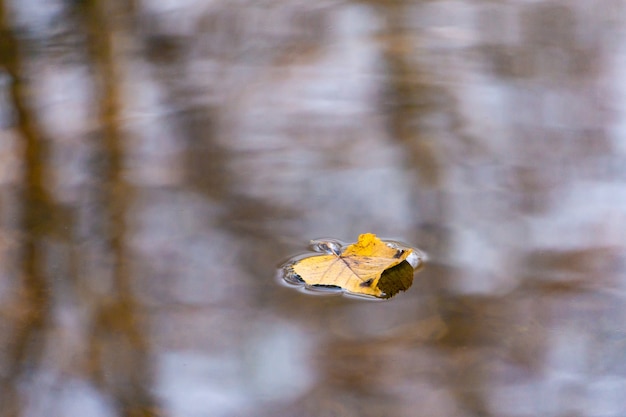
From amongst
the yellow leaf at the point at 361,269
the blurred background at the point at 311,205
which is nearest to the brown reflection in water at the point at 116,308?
the blurred background at the point at 311,205

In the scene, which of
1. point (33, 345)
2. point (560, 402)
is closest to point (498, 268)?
point (560, 402)

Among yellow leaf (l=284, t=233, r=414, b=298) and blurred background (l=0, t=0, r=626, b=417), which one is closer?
blurred background (l=0, t=0, r=626, b=417)

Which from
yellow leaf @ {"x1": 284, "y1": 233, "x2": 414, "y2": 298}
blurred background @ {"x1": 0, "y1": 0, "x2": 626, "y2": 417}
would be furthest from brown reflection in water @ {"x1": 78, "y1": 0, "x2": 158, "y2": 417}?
yellow leaf @ {"x1": 284, "y1": 233, "x2": 414, "y2": 298}

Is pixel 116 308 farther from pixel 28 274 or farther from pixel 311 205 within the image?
pixel 311 205

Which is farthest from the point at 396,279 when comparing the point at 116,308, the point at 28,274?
the point at 28,274

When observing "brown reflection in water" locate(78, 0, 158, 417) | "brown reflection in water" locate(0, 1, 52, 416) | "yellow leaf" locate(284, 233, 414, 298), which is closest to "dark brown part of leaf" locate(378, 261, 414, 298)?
"yellow leaf" locate(284, 233, 414, 298)

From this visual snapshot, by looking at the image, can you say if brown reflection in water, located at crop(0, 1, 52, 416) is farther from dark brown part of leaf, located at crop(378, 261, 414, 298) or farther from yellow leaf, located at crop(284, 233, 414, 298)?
dark brown part of leaf, located at crop(378, 261, 414, 298)

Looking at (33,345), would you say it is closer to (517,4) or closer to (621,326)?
(621,326)
